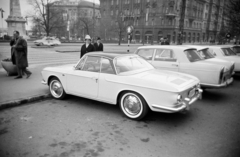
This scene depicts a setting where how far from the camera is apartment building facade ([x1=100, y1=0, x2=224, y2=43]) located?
189ft

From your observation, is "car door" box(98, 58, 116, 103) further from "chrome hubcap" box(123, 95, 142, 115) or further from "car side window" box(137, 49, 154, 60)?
"car side window" box(137, 49, 154, 60)

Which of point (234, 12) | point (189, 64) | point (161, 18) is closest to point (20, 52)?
point (189, 64)

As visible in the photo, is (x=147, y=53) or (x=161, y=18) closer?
(x=147, y=53)

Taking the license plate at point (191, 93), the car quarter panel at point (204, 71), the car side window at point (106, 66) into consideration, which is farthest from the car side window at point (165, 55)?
the car side window at point (106, 66)

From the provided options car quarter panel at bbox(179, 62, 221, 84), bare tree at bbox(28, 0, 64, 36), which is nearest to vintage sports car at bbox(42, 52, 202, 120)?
car quarter panel at bbox(179, 62, 221, 84)

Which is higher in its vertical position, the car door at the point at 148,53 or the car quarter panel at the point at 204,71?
the car door at the point at 148,53

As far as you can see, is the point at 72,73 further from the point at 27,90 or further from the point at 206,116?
the point at 206,116

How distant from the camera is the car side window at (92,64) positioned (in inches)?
188

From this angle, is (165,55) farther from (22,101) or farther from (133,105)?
(22,101)

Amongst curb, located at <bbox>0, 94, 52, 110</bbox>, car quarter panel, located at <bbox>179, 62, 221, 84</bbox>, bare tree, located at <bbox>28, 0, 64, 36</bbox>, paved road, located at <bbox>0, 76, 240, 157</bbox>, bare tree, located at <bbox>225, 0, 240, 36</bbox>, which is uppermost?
bare tree, located at <bbox>28, 0, 64, 36</bbox>

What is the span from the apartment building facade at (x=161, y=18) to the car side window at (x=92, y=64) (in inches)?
1718

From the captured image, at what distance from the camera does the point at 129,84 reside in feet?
13.5

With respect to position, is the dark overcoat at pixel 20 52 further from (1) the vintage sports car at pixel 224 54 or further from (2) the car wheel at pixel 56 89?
(1) the vintage sports car at pixel 224 54

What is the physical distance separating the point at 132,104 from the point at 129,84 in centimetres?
47
